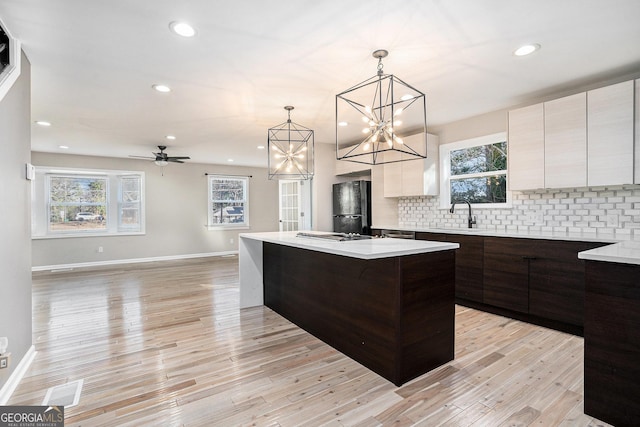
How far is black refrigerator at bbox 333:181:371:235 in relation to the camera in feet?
17.5

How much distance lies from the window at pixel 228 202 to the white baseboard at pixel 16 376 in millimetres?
5834

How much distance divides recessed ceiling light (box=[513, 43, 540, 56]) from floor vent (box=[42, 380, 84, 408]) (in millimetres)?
3948

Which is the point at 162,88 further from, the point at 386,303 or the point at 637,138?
the point at 637,138

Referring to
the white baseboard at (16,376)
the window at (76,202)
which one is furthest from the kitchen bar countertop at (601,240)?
the window at (76,202)

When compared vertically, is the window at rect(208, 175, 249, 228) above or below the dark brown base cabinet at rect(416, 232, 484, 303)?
above

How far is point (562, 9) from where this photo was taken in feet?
6.54

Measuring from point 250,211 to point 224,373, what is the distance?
22.1ft

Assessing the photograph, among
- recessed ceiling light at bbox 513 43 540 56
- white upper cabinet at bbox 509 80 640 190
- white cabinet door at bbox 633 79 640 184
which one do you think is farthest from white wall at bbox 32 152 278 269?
white cabinet door at bbox 633 79 640 184

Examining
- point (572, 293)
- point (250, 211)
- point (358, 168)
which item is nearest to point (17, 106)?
point (358, 168)

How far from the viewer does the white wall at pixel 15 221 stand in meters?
2.01

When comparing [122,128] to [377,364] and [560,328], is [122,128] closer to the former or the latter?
[377,364]

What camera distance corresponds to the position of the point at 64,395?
200 cm

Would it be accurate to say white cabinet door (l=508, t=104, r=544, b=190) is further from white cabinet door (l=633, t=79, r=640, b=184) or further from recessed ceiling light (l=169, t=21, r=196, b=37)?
recessed ceiling light (l=169, t=21, r=196, b=37)

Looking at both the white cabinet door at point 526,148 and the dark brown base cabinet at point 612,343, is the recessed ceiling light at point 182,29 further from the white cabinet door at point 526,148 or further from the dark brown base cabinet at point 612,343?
the white cabinet door at point 526,148
